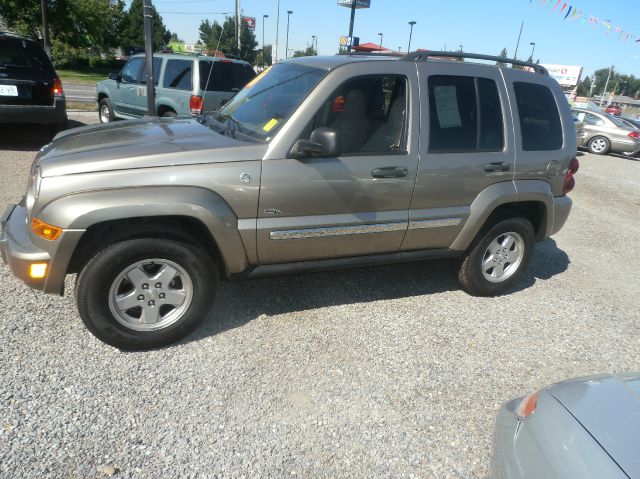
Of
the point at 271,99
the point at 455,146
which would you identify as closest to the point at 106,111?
the point at 271,99

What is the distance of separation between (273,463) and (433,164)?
7.68 ft

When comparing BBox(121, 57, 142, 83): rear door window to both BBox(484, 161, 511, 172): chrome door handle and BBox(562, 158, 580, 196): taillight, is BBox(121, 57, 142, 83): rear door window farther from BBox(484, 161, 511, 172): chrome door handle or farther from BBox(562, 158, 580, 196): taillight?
BBox(562, 158, 580, 196): taillight

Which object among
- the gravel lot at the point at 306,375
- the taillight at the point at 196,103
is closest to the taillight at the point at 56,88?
the taillight at the point at 196,103

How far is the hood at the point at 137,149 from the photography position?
112 inches

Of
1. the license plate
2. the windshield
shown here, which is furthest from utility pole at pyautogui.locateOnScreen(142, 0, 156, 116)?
the windshield

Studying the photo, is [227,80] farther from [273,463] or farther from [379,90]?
[273,463]

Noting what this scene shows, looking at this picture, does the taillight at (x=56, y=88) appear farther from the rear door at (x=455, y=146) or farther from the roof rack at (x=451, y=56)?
the rear door at (x=455, y=146)

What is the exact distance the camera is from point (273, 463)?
2.40 m

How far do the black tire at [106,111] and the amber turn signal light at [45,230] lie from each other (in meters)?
8.54

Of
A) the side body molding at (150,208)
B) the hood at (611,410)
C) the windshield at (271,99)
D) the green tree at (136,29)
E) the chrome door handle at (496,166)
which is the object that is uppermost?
the green tree at (136,29)

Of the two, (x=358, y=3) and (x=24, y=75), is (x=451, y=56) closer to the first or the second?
(x=24, y=75)

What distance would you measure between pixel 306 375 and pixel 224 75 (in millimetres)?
6866

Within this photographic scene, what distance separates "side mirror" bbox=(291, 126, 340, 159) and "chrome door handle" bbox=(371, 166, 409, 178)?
0.39m

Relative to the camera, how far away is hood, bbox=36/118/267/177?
9.30 feet
